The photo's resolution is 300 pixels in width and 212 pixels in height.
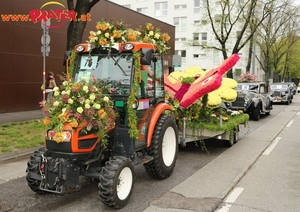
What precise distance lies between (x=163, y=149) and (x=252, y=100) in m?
10.0

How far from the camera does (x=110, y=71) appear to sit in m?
5.15

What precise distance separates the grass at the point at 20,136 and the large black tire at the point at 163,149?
3.88m

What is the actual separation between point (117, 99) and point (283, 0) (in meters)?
24.7

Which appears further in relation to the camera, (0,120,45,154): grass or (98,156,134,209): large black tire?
(0,120,45,154): grass

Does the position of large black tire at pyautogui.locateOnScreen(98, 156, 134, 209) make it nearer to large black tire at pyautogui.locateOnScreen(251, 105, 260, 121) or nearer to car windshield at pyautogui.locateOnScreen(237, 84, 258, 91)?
large black tire at pyautogui.locateOnScreen(251, 105, 260, 121)

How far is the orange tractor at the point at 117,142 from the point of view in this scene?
14.2ft

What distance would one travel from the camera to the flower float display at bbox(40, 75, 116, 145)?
14.2 ft

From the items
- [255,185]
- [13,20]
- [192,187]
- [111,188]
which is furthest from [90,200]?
[13,20]

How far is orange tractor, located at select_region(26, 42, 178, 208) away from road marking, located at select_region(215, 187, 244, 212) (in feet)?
4.07

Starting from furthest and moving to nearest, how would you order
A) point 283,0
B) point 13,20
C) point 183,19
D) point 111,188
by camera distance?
point 183,19 → point 283,0 → point 13,20 → point 111,188

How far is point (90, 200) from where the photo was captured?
492 centimetres

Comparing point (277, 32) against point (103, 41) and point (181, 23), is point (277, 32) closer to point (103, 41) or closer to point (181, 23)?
point (181, 23)

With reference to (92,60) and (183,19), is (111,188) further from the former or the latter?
(183,19)

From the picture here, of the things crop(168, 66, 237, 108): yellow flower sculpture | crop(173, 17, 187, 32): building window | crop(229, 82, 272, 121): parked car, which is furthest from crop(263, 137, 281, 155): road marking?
crop(173, 17, 187, 32): building window
